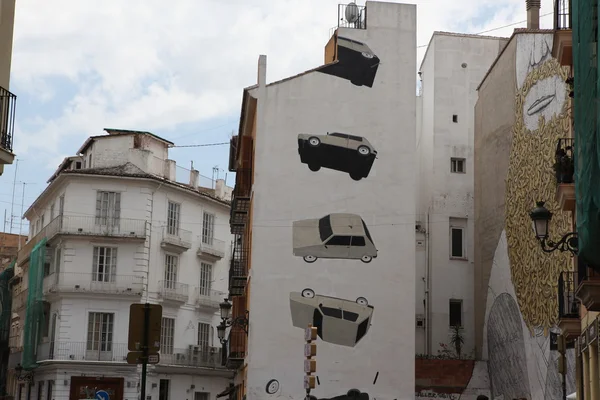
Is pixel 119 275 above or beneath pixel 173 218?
beneath

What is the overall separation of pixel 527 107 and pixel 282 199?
9698 mm

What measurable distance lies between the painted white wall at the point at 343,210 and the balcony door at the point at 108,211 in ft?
53.2

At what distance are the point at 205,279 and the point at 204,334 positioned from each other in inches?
115

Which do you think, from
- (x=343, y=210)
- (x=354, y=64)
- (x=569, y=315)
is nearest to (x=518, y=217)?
(x=343, y=210)

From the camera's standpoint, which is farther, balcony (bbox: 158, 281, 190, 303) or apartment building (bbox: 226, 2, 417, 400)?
balcony (bbox: 158, 281, 190, 303)

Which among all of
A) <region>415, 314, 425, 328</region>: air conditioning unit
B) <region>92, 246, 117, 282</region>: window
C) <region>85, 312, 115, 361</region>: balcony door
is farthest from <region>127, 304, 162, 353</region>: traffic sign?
<region>92, 246, 117, 282</region>: window

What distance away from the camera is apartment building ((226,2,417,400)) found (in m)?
39.5

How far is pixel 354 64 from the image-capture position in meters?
41.5

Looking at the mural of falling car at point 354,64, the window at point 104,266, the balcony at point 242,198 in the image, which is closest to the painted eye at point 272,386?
the balcony at point 242,198

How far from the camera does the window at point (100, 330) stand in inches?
2083

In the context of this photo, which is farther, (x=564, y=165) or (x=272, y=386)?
(x=272, y=386)

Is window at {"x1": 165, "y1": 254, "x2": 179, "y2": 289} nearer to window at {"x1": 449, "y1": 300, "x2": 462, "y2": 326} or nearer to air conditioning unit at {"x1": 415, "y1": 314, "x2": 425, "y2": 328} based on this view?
air conditioning unit at {"x1": 415, "y1": 314, "x2": 425, "y2": 328}

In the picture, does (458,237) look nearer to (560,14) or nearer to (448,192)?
(448,192)

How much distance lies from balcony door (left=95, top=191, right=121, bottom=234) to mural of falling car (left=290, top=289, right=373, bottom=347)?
689 inches
